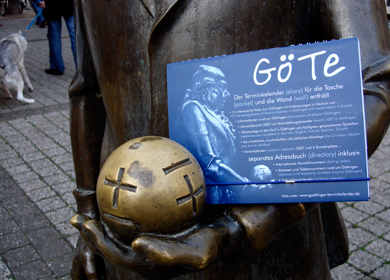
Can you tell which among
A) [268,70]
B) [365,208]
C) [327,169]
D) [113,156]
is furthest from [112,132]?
[365,208]

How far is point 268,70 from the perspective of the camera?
1.14m

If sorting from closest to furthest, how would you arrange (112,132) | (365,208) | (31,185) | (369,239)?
(112,132) < (369,239) < (365,208) < (31,185)

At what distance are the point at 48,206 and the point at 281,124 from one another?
4174 millimetres

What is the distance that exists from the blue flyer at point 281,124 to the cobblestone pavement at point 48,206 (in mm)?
2841

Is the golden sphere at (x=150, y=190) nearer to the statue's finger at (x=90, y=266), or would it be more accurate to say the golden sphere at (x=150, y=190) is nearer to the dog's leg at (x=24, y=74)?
the statue's finger at (x=90, y=266)

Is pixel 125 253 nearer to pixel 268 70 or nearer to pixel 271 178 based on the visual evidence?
pixel 271 178

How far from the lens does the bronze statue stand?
1.15 metres

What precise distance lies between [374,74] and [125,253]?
0.82 m

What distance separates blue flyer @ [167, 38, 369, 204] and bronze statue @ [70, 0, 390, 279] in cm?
10

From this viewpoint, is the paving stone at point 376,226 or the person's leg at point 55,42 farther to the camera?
the person's leg at point 55,42

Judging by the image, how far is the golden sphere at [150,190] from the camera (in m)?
1.08

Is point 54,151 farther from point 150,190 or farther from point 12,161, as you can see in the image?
point 150,190

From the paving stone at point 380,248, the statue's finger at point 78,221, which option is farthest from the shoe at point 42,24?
the statue's finger at point 78,221

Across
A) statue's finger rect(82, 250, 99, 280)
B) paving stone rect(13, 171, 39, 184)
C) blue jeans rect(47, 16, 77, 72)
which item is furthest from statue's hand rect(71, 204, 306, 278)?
blue jeans rect(47, 16, 77, 72)
